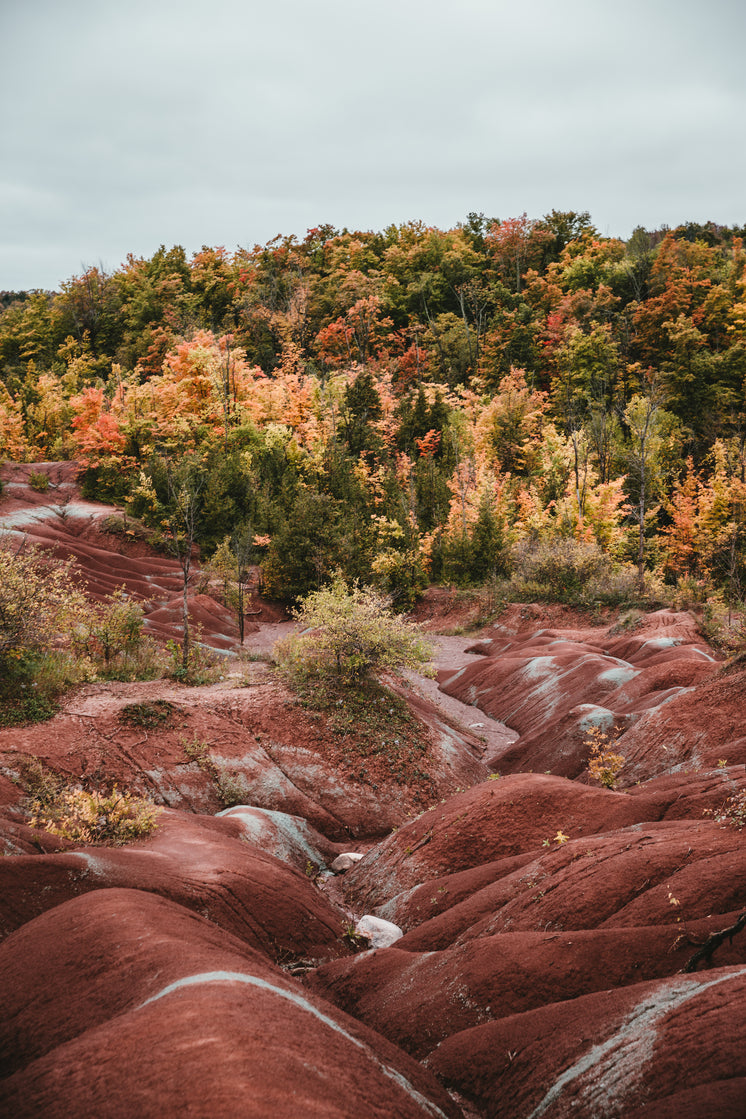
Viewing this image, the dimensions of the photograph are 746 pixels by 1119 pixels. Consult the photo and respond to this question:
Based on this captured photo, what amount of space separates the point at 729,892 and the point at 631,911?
82 cm

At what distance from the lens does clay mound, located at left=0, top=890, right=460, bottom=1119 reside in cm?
299

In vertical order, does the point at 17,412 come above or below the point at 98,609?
above

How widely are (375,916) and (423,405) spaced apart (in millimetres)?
47552

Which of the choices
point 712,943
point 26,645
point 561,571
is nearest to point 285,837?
point 26,645

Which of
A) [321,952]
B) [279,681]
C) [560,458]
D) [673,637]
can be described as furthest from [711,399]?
[321,952]

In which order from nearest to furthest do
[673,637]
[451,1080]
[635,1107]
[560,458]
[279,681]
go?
[635,1107] → [451,1080] → [279,681] → [673,637] → [560,458]

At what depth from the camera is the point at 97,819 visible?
26.2 ft

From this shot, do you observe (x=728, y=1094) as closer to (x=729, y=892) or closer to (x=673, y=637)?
(x=729, y=892)

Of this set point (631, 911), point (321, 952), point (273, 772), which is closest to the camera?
point (631, 911)

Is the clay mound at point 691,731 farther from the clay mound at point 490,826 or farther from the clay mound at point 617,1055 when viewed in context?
the clay mound at point 617,1055

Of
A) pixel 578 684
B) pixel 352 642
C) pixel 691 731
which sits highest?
pixel 352 642

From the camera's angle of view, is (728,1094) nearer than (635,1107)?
Yes

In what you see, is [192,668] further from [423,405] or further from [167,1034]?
[423,405]

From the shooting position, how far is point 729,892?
488cm
